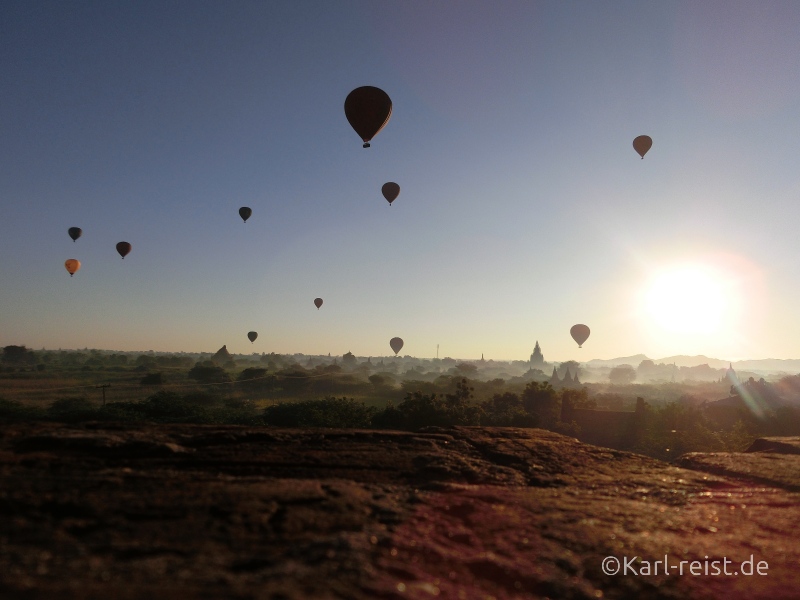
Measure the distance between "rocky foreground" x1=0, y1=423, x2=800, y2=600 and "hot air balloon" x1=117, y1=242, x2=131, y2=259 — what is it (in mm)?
41129

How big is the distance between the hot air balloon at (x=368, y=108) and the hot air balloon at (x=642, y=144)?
17.3m

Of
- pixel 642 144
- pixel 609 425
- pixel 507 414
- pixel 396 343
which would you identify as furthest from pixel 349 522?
pixel 396 343

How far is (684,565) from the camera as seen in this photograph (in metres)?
2.51

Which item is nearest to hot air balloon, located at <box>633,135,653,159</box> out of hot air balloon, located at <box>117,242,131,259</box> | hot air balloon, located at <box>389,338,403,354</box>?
hot air balloon, located at <box>117,242,131,259</box>

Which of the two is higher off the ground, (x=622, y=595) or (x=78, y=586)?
(x=78, y=586)

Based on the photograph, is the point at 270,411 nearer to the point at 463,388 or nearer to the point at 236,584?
the point at 463,388

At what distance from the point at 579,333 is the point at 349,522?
162ft

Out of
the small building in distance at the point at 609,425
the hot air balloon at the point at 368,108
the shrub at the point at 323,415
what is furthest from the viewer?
the shrub at the point at 323,415

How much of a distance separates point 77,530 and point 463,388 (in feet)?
86.1

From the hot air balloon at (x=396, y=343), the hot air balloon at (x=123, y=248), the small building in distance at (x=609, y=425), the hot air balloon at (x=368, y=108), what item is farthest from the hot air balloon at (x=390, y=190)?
the hot air balloon at (x=396, y=343)

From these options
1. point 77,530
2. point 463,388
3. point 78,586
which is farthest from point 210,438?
point 463,388

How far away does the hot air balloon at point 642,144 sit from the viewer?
1128 inches

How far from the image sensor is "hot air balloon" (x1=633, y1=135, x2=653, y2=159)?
28641mm

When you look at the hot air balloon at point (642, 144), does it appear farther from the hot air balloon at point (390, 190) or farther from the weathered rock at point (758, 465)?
the weathered rock at point (758, 465)
